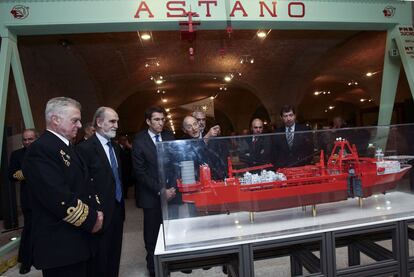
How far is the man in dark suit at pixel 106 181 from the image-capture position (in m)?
2.41

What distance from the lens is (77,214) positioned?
1.75 metres

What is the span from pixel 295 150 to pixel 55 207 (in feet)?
5.17

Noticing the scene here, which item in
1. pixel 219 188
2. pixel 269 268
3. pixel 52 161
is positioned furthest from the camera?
pixel 269 268

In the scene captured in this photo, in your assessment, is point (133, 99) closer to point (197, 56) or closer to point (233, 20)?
point (197, 56)

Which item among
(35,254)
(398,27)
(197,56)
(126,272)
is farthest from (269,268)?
(197,56)

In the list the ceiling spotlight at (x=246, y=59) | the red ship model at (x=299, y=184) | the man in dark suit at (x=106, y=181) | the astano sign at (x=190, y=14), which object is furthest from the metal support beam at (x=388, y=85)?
the ceiling spotlight at (x=246, y=59)

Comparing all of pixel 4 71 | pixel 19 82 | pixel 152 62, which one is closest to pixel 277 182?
pixel 4 71

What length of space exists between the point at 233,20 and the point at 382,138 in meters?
2.50

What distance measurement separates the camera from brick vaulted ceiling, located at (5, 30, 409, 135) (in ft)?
24.8

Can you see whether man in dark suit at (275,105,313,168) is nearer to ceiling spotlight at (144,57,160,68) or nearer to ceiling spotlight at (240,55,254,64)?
ceiling spotlight at (240,55,254,64)

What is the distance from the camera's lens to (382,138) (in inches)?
93.2

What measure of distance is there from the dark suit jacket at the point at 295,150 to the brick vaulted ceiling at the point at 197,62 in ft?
12.5

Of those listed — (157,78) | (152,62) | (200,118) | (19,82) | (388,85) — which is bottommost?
(200,118)

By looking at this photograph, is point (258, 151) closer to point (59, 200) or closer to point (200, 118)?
point (59, 200)
